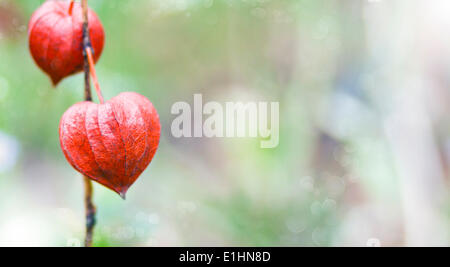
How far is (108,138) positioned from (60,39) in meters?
0.20

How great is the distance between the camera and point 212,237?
1.43m

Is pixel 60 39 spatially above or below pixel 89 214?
above

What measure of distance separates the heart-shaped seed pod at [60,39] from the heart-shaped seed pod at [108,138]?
0.40 ft

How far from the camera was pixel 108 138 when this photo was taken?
0.52 meters

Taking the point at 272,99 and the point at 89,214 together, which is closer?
the point at 89,214

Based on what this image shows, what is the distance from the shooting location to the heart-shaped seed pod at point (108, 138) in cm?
52

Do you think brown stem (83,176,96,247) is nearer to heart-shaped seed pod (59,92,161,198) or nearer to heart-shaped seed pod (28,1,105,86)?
heart-shaped seed pod (59,92,161,198)

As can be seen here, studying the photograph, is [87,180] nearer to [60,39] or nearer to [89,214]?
[89,214]

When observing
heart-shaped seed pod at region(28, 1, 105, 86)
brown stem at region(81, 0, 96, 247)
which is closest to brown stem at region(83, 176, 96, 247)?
brown stem at region(81, 0, 96, 247)

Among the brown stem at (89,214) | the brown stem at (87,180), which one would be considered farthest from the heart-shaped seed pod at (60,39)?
the brown stem at (89,214)

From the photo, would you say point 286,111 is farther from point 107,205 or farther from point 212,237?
point 107,205

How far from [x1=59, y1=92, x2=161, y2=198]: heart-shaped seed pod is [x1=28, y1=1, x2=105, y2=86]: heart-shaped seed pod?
123mm

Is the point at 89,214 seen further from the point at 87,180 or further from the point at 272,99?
the point at 272,99

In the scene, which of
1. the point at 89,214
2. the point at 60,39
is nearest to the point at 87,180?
the point at 89,214
